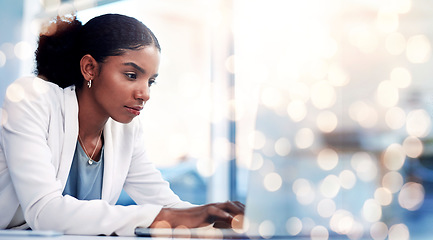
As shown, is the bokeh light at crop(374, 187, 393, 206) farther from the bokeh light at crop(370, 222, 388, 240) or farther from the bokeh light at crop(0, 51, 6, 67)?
Answer: the bokeh light at crop(0, 51, 6, 67)

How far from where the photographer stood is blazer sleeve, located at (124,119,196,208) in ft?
3.52

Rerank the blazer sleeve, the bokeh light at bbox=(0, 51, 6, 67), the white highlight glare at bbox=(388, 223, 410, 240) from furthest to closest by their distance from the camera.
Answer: the bokeh light at bbox=(0, 51, 6, 67) → the blazer sleeve → the white highlight glare at bbox=(388, 223, 410, 240)

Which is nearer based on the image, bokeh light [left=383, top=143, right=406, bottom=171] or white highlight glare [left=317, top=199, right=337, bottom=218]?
white highlight glare [left=317, top=199, right=337, bottom=218]

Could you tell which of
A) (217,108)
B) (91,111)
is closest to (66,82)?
(91,111)

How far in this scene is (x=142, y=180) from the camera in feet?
3.61

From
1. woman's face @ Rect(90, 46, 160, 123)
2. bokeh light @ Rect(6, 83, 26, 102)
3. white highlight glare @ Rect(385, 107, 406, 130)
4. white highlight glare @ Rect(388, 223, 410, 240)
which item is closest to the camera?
white highlight glare @ Rect(388, 223, 410, 240)

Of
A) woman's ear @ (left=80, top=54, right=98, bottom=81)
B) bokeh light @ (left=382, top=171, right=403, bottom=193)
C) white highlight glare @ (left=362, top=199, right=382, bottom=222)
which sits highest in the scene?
woman's ear @ (left=80, top=54, right=98, bottom=81)

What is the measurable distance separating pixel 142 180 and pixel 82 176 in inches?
7.2

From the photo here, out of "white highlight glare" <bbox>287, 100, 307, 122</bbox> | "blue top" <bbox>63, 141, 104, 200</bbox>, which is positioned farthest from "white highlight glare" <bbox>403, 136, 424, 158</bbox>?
"blue top" <bbox>63, 141, 104, 200</bbox>

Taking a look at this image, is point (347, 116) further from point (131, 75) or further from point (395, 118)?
point (131, 75)

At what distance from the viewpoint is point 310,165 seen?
1.62 feet

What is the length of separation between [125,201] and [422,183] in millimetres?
2175

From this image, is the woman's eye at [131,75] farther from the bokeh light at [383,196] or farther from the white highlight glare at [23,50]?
the white highlight glare at [23,50]

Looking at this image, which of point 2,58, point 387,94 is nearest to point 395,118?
point 387,94
